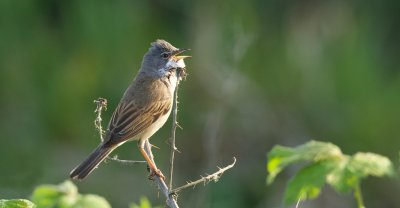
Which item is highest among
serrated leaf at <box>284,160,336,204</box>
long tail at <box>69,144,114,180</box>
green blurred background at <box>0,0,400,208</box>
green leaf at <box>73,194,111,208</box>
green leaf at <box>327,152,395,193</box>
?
green blurred background at <box>0,0,400,208</box>

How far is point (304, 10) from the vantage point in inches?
466

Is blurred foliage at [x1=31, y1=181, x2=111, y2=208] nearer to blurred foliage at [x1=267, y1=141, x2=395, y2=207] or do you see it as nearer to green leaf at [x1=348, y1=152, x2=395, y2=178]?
blurred foliage at [x1=267, y1=141, x2=395, y2=207]

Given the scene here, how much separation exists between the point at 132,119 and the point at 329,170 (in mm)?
2870

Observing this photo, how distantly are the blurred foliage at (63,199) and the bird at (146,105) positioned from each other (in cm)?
216

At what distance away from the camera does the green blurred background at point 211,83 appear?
1018cm

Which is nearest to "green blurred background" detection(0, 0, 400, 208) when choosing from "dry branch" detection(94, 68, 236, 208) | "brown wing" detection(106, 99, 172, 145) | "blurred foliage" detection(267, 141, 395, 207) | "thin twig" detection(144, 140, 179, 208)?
"brown wing" detection(106, 99, 172, 145)

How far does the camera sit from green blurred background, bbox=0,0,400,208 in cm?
1018

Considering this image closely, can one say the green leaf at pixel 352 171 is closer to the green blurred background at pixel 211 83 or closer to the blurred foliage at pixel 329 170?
the blurred foliage at pixel 329 170

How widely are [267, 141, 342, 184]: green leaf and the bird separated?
6.92ft

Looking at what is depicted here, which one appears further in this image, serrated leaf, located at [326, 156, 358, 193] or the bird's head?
the bird's head

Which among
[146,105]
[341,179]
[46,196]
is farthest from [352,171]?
[146,105]

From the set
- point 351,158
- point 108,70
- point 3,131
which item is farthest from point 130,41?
point 351,158

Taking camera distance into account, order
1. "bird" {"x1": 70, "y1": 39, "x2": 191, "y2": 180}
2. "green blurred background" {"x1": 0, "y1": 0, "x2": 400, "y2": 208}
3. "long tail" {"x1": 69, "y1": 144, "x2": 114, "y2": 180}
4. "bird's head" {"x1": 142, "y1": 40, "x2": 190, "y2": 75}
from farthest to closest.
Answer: "green blurred background" {"x1": 0, "y1": 0, "x2": 400, "y2": 208} < "bird's head" {"x1": 142, "y1": 40, "x2": 190, "y2": 75} < "bird" {"x1": 70, "y1": 39, "x2": 191, "y2": 180} < "long tail" {"x1": 69, "y1": 144, "x2": 114, "y2": 180}

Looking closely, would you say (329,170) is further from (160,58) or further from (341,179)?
(160,58)
